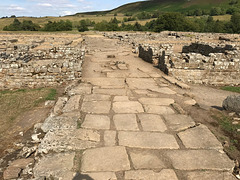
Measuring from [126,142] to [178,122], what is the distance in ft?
5.16

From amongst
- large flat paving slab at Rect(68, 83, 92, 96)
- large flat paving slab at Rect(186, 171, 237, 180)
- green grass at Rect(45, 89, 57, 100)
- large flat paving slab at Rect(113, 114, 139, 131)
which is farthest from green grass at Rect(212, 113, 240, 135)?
green grass at Rect(45, 89, 57, 100)

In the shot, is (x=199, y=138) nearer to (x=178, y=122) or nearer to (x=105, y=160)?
(x=178, y=122)

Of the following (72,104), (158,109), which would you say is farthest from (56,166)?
(158,109)

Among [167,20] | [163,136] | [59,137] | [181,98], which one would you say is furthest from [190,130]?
[167,20]

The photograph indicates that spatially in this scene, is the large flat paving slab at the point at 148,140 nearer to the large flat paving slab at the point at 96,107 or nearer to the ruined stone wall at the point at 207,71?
the large flat paving slab at the point at 96,107

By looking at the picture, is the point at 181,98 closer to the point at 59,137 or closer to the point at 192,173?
the point at 192,173

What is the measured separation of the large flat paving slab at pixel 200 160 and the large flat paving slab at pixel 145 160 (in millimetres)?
260

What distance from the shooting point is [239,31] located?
4319cm

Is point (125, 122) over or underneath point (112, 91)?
underneath

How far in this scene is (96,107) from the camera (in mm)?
5273

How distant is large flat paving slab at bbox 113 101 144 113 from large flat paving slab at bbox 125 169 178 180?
7.30 ft

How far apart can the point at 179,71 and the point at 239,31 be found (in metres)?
44.4

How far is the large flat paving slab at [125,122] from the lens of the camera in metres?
4.26

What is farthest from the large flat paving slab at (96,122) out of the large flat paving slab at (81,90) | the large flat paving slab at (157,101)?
the large flat paving slab at (81,90)
